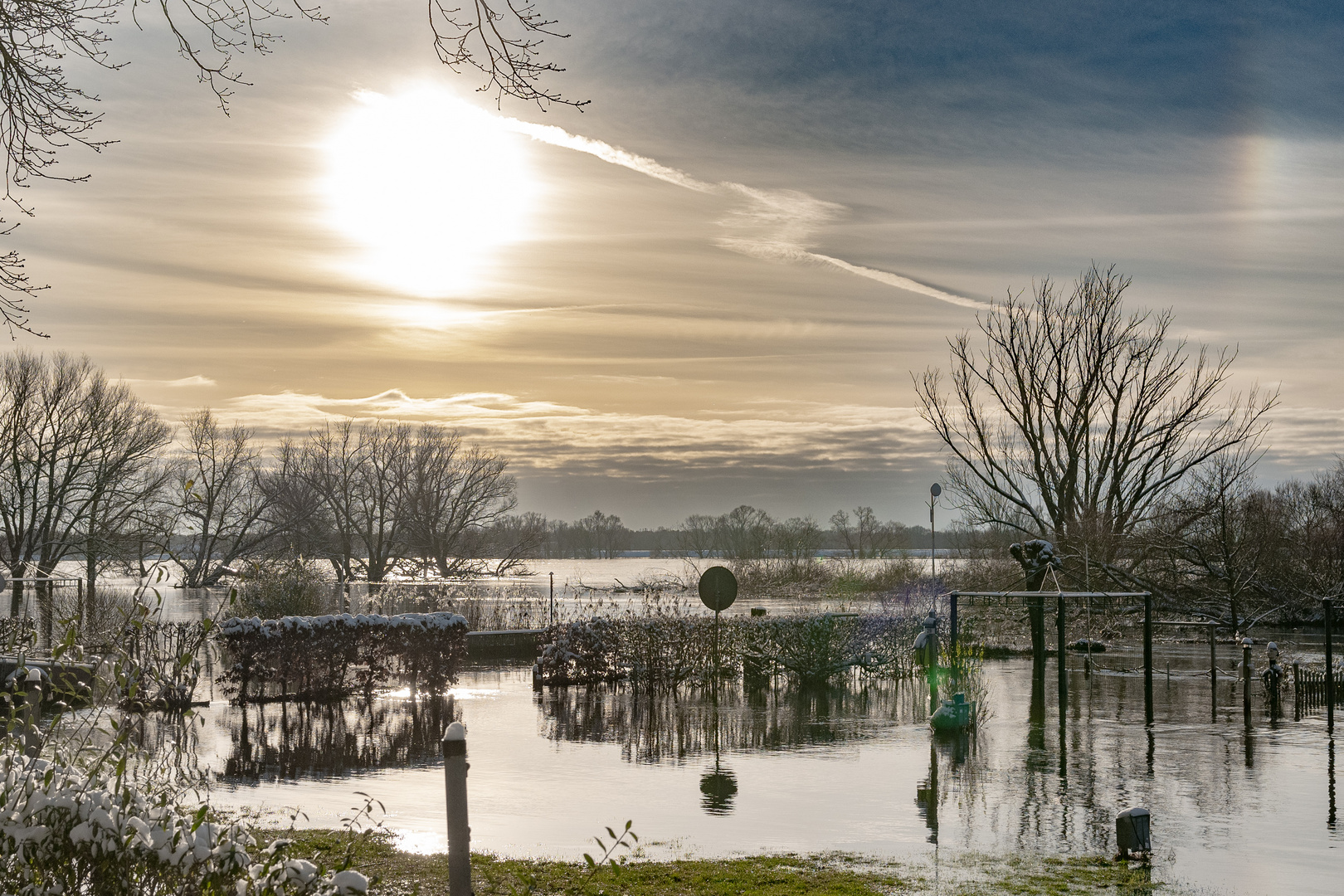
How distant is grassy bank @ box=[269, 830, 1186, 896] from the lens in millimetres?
7758

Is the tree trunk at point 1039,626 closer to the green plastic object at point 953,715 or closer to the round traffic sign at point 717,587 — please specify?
the round traffic sign at point 717,587

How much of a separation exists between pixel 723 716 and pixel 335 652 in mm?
6727

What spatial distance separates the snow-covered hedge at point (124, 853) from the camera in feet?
16.2

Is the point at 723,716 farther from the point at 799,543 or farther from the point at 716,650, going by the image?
the point at 799,543

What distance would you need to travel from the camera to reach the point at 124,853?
16.3 ft

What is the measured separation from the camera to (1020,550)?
2284 cm

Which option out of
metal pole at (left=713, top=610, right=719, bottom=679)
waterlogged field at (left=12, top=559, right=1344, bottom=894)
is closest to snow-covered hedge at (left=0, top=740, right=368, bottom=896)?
waterlogged field at (left=12, top=559, right=1344, bottom=894)

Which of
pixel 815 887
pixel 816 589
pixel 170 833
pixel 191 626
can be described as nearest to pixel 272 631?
pixel 191 626

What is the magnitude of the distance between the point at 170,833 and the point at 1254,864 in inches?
300

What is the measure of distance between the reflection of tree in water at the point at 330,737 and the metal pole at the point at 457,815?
A: 270 inches

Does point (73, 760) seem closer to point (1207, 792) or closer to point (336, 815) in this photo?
point (336, 815)

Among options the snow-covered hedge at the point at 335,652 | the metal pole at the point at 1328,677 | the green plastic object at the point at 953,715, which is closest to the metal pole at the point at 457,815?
the green plastic object at the point at 953,715

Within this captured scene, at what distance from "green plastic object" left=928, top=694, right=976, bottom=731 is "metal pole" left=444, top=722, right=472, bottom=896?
9876 mm

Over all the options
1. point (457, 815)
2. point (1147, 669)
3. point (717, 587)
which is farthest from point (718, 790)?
point (1147, 669)
